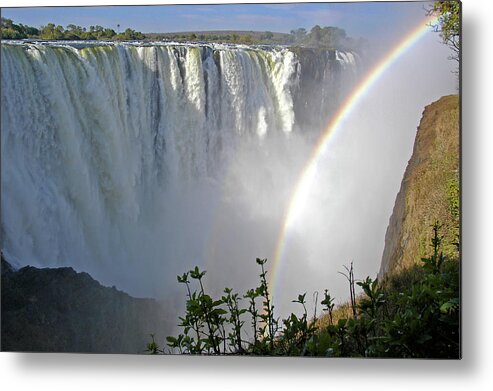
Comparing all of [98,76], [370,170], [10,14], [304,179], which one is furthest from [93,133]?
[370,170]

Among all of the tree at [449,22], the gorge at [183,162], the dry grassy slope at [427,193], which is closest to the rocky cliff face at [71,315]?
the gorge at [183,162]

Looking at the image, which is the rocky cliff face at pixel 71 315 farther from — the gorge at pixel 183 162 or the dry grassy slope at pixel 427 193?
the dry grassy slope at pixel 427 193

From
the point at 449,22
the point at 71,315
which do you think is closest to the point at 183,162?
the point at 71,315

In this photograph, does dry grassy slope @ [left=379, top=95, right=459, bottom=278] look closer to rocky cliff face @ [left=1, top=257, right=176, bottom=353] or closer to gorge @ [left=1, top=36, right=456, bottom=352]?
gorge @ [left=1, top=36, right=456, bottom=352]

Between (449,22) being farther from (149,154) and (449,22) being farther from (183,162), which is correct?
(149,154)

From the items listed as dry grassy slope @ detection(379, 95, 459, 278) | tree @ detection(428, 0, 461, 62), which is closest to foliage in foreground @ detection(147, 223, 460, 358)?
dry grassy slope @ detection(379, 95, 459, 278)

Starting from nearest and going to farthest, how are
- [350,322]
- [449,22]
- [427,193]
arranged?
[350,322] → [449,22] → [427,193]
